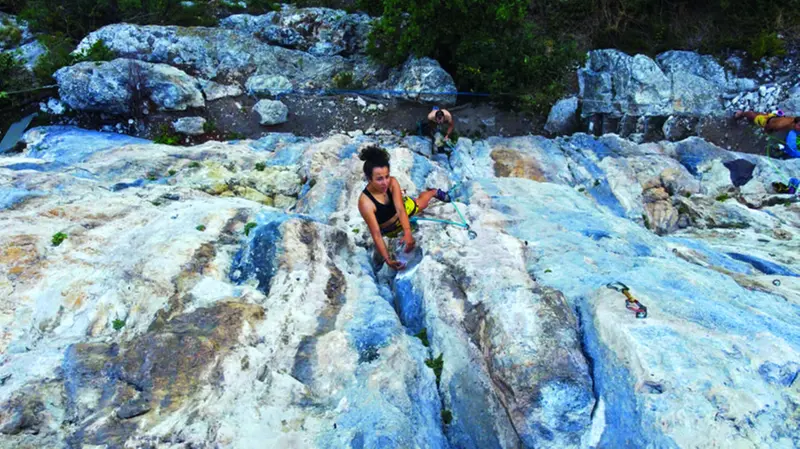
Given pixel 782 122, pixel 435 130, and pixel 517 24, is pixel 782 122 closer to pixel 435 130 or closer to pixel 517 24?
pixel 517 24

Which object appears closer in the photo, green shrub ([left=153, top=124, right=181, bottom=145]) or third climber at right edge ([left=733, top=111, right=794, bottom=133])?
green shrub ([left=153, top=124, right=181, bottom=145])

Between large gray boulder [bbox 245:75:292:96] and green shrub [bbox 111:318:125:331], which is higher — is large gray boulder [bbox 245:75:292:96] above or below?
above

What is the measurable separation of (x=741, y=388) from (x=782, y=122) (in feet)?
42.4

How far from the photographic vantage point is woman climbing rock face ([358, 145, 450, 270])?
266 inches

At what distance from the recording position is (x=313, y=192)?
1016 centimetres

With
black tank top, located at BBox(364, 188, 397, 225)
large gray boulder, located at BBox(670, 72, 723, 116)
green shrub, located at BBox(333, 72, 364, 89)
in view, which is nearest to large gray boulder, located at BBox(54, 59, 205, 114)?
green shrub, located at BBox(333, 72, 364, 89)

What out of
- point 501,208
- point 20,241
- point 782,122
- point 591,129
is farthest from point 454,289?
point 782,122

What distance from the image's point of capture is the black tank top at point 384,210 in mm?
7381

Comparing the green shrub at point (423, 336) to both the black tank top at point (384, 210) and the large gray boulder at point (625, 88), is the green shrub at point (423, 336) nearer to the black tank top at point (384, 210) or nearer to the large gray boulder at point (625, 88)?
the black tank top at point (384, 210)

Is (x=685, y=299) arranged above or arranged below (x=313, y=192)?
above

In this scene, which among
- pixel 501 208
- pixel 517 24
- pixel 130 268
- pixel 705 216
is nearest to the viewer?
pixel 130 268

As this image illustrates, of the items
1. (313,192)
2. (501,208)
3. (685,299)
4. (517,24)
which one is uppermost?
(517,24)

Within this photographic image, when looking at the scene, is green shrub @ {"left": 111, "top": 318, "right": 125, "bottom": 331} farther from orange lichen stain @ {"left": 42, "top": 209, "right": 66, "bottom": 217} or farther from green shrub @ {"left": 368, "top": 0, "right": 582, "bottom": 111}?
green shrub @ {"left": 368, "top": 0, "right": 582, "bottom": 111}

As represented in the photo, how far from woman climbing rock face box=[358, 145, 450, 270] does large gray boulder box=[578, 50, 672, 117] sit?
1029cm
